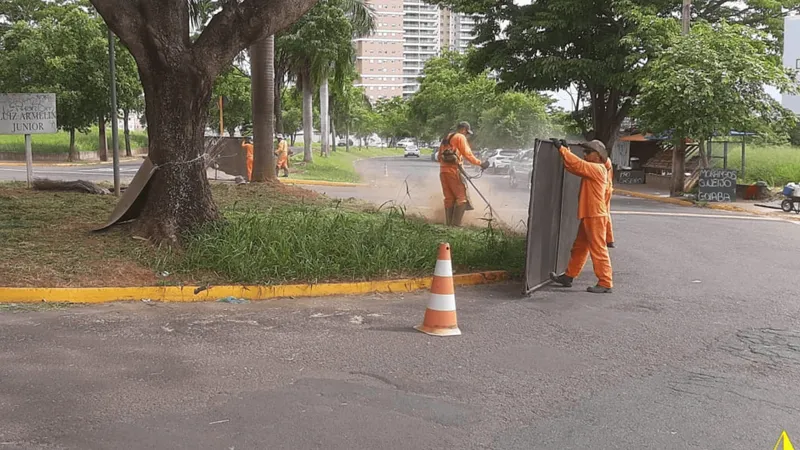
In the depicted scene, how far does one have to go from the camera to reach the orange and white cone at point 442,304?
623 centimetres

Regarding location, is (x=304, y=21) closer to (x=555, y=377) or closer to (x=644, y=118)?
(x=644, y=118)

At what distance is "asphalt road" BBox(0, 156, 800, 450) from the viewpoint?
4141mm

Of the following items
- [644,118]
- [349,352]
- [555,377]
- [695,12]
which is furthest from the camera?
[695,12]

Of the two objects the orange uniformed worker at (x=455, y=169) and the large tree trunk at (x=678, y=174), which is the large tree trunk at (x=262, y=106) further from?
the large tree trunk at (x=678, y=174)

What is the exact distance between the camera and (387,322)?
21.8 ft

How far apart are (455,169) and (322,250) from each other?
3893mm

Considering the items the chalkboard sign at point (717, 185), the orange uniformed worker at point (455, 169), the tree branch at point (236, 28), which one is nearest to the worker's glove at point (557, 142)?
the orange uniformed worker at point (455, 169)

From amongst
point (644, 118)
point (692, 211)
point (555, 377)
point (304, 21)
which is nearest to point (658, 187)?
point (644, 118)

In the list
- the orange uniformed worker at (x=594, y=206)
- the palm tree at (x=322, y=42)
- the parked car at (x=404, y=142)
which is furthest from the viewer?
the parked car at (x=404, y=142)

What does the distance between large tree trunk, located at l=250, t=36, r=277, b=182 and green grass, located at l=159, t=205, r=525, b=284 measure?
571 cm

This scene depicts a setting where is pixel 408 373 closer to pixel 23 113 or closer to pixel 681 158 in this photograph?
pixel 23 113

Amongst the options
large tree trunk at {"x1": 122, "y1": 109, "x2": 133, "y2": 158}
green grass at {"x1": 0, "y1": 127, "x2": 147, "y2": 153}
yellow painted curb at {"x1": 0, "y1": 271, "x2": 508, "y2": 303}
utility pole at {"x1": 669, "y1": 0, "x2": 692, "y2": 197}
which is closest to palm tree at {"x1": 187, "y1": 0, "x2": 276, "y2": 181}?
yellow painted curb at {"x1": 0, "y1": 271, "x2": 508, "y2": 303}

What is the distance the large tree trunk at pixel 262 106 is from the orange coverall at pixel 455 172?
207 inches

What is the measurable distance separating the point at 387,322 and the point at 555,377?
75.3 inches
